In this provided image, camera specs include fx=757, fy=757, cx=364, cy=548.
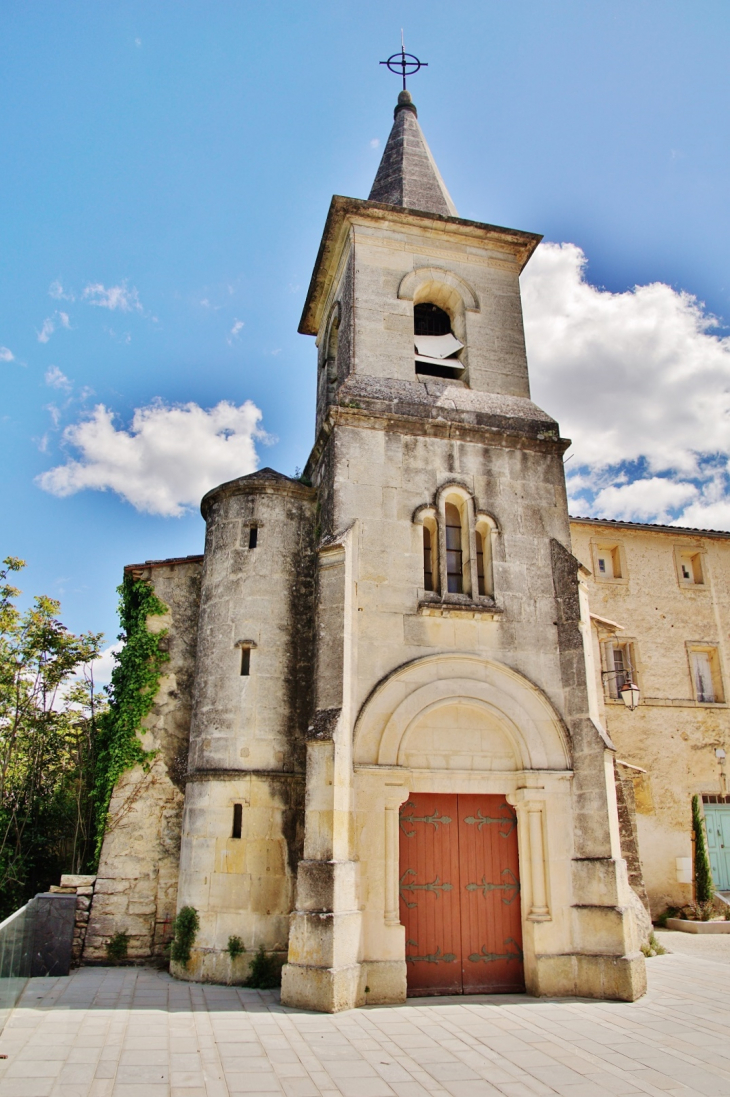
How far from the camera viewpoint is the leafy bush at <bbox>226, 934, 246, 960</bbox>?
32.5 ft

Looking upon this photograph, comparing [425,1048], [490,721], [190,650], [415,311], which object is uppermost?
[415,311]

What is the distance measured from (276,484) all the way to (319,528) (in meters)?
1.08

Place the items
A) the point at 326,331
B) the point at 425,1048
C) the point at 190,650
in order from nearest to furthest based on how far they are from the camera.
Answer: the point at 425,1048 < the point at 190,650 < the point at 326,331

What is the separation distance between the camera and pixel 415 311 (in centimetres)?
1441

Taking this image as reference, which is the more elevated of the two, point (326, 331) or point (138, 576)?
point (326, 331)

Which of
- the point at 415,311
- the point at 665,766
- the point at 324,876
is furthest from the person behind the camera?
the point at 665,766

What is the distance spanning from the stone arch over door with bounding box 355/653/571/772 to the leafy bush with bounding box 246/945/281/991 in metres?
3.08

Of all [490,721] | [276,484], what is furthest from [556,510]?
[276,484]

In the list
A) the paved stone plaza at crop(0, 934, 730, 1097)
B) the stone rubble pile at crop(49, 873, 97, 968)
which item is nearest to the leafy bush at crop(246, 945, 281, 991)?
the paved stone plaza at crop(0, 934, 730, 1097)

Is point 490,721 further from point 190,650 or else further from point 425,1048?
point 190,650

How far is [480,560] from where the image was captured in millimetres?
11641

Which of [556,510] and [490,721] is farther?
[556,510]

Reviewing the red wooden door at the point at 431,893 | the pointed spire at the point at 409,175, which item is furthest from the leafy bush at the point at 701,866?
the pointed spire at the point at 409,175

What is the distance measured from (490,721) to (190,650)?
17.5 feet
